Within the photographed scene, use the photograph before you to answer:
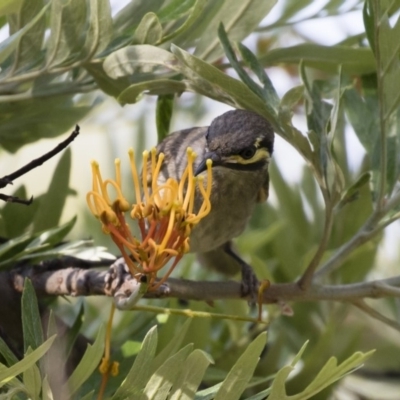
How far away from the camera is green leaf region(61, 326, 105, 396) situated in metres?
1.39

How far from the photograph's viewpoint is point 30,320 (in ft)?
4.58

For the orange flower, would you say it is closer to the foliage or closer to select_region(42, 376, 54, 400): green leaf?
the foliage

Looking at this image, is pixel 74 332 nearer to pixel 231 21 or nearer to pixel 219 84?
pixel 219 84

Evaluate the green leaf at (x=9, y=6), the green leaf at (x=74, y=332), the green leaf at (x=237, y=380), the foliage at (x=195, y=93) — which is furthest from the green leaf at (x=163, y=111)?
the green leaf at (x=237, y=380)

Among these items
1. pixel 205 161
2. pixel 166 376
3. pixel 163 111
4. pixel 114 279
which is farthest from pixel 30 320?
pixel 205 161

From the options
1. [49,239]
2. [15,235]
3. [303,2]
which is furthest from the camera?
[303,2]

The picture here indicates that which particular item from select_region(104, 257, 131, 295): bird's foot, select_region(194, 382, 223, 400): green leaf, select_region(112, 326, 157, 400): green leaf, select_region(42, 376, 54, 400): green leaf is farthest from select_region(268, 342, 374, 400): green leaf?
select_region(104, 257, 131, 295): bird's foot

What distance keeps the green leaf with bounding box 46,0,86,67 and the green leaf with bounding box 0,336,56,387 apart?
28.2 inches

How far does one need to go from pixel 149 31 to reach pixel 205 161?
68cm

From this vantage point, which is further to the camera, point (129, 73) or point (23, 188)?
point (23, 188)

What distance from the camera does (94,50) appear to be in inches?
68.1

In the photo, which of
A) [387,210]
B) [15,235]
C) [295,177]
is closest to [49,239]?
[15,235]

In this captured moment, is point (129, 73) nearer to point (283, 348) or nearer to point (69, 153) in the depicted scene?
point (69, 153)

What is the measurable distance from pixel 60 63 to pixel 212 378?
797 mm
